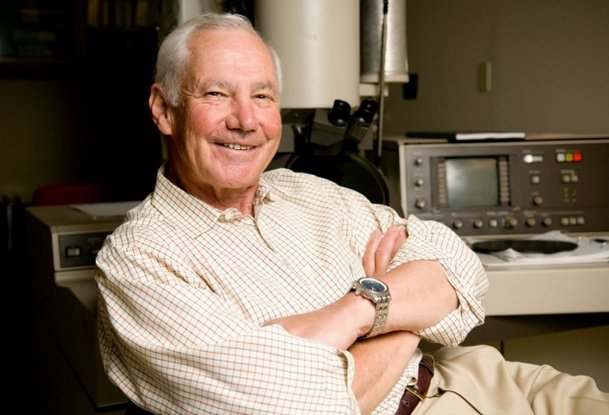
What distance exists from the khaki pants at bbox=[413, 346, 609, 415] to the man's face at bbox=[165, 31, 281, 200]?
51cm

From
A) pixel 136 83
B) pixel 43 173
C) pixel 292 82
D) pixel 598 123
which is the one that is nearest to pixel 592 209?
pixel 598 123

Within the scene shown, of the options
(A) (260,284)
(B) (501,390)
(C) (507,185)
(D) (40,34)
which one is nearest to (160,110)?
(A) (260,284)

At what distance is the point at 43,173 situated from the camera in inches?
174

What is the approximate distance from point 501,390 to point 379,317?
0.37m

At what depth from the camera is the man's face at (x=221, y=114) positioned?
4.11 feet

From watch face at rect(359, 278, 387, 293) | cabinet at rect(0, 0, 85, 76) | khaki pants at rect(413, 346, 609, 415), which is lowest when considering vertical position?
khaki pants at rect(413, 346, 609, 415)

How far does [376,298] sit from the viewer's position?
3.70 ft

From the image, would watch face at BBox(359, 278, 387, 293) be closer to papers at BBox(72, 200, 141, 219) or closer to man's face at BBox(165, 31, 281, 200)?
man's face at BBox(165, 31, 281, 200)

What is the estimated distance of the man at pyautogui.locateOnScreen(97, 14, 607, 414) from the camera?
986mm

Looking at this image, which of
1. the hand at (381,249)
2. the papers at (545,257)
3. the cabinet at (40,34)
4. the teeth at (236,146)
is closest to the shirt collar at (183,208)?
the teeth at (236,146)

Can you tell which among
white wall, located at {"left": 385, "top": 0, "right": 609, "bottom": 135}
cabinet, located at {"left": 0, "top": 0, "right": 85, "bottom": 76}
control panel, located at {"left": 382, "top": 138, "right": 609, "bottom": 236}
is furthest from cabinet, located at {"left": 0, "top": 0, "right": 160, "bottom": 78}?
control panel, located at {"left": 382, "top": 138, "right": 609, "bottom": 236}

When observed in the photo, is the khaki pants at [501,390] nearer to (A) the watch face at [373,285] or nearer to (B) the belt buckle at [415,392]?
(B) the belt buckle at [415,392]

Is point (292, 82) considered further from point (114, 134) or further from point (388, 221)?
point (114, 134)

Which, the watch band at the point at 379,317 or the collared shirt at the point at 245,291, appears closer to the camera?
the collared shirt at the point at 245,291
